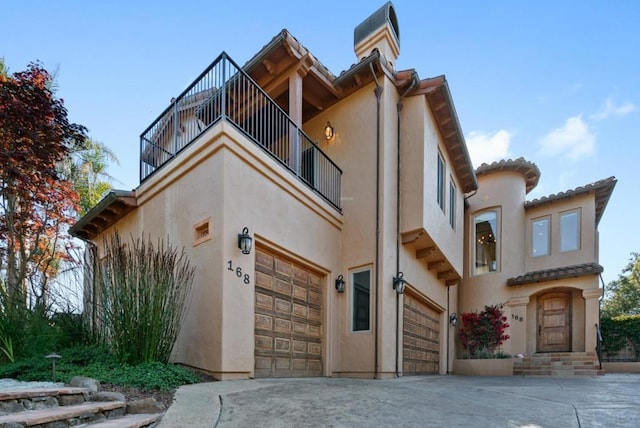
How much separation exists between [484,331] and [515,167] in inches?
209

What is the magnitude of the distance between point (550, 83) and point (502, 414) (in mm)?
9662

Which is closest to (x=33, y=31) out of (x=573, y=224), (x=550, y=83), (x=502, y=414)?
(x=502, y=414)

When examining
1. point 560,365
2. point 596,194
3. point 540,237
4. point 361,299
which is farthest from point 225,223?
point 596,194

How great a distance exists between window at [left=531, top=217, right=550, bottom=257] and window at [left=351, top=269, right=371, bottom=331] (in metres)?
8.17

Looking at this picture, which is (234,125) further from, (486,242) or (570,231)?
(570,231)

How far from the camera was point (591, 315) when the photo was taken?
1188 cm

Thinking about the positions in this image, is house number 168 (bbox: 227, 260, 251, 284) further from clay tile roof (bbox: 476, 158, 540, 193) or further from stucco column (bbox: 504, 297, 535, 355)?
clay tile roof (bbox: 476, 158, 540, 193)

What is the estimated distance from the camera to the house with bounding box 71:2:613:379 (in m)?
5.89

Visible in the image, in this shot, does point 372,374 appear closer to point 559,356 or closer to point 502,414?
point 502,414

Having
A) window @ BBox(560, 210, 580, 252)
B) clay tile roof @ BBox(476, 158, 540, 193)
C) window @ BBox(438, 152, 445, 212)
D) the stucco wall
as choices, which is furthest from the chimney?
window @ BBox(560, 210, 580, 252)

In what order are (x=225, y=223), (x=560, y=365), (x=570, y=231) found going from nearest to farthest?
1. (x=225, y=223)
2. (x=560, y=365)
3. (x=570, y=231)

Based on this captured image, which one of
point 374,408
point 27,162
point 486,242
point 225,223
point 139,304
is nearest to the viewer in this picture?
point 374,408

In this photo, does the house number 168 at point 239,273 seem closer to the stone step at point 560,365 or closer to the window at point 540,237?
the stone step at point 560,365

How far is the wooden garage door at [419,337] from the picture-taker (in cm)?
902
